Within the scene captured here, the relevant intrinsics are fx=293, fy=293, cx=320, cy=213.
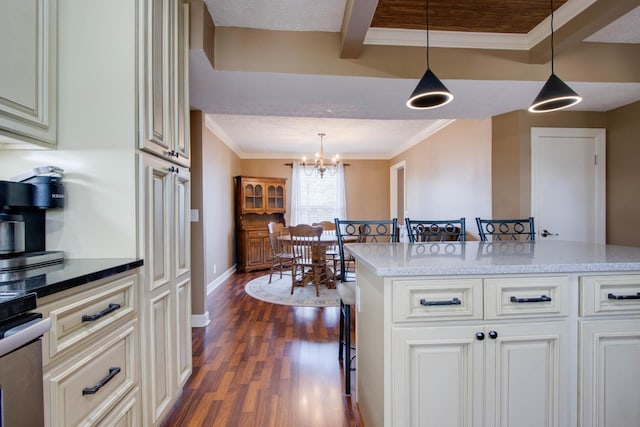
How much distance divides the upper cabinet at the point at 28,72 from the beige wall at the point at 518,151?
3.75 m

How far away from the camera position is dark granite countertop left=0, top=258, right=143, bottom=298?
82 centimetres

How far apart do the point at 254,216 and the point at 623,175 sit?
17.5 feet

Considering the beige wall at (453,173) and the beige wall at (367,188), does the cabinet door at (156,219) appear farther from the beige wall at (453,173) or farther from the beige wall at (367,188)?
the beige wall at (367,188)

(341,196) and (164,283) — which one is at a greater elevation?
(341,196)

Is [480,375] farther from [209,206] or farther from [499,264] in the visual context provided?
[209,206]

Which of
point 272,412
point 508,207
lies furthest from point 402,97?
point 272,412

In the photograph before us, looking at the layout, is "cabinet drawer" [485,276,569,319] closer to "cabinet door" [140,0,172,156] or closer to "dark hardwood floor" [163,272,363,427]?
"dark hardwood floor" [163,272,363,427]

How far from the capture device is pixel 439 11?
2.05 m

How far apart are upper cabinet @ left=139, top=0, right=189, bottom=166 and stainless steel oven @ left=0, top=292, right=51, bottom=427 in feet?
2.55

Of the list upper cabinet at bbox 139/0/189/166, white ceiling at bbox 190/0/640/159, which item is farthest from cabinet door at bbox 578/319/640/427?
upper cabinet at bbox 139/0/189/166

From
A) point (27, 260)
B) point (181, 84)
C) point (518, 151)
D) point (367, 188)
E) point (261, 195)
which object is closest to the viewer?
point (27, 260)

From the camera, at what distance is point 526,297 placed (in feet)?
3.88

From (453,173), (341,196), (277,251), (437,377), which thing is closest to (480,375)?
(437,377)

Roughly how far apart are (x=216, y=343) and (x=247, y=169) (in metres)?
4.45
